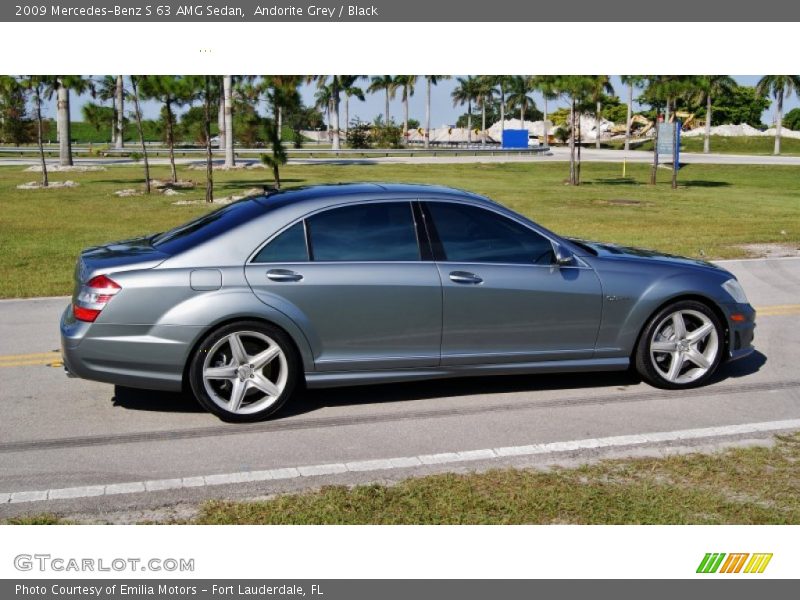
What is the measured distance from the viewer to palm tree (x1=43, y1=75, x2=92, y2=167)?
31.4m

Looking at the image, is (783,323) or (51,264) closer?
(783,323)

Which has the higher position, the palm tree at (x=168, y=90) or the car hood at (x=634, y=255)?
the palm tree at (x=168, y=90)

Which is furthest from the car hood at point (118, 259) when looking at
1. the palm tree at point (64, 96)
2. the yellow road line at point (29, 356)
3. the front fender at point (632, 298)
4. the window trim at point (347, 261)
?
the palm tree at point (64, 96)

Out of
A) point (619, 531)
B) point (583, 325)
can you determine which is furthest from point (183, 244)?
point (619, 531)

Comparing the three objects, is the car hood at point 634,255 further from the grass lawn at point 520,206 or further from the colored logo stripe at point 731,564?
the grass lawn at point 520,206

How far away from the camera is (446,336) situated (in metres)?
6.66

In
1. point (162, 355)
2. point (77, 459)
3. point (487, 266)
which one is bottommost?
point (77, 459)

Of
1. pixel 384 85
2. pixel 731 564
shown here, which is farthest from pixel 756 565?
pixel 384 85

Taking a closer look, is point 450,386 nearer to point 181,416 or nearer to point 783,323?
point 181,416

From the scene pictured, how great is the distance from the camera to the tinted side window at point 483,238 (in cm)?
676

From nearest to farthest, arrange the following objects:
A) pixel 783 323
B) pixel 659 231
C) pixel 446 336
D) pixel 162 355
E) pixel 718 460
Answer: pixel 718 460 → pixel 162 355 → pixel 446 336 → pixel 783 323 → pixel 659 231

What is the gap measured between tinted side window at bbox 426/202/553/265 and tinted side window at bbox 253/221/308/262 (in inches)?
36.3

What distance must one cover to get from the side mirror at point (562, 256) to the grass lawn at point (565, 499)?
1.73m

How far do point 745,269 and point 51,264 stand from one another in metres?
9.42
